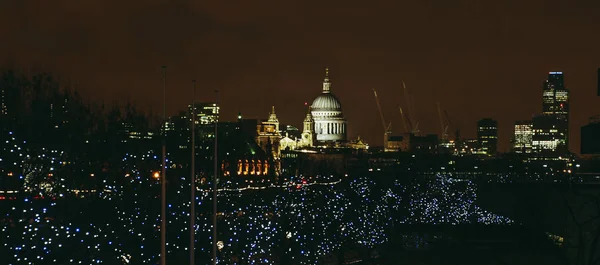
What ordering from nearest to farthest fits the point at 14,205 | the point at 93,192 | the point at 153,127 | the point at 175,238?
the point at 14,205 → the point at 175,238 → the point at 93,192 → the point at 153,127

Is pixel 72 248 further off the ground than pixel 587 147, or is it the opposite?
pixel 587 147

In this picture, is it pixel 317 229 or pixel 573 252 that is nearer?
pixel 573 252

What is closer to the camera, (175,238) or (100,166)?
(175,238)

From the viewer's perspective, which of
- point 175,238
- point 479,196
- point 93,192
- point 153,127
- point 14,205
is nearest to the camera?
point 14,205

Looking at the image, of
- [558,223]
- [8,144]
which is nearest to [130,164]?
[8,144]

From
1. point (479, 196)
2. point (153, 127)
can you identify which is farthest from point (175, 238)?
point (479, 196)

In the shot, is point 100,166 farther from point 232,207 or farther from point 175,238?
point 175,238

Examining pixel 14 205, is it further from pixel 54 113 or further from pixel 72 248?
pixel 54 113
